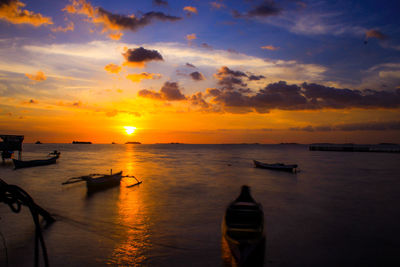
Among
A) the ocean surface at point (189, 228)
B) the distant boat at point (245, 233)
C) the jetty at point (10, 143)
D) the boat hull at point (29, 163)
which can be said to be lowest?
the ocean surface at point (189, 228)

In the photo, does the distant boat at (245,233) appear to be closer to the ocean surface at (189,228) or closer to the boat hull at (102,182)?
the ocean surface at (189,228)

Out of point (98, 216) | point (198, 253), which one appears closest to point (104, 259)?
point (198, 253)

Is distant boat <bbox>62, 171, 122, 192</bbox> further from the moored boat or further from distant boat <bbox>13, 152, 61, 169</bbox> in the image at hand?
distant boat <bbox>13, 152, 61, 169</bbox>

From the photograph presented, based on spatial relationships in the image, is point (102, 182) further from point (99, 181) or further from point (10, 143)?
point (10, 143)

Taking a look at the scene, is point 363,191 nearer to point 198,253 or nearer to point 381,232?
point 381,232

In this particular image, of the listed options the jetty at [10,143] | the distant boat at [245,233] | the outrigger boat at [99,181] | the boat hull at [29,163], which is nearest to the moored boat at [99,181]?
the outrigger boat at [99,181]

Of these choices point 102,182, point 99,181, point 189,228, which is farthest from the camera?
point 102,182

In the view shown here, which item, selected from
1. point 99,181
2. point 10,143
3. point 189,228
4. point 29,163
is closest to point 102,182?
point 99,181

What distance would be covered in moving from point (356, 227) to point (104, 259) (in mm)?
17325

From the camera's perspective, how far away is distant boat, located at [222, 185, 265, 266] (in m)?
10.4

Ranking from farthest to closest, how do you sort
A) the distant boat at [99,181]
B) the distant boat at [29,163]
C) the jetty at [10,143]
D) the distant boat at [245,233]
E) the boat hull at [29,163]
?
the jetty at [10,143]
the distant boat at [29,163]
the boat hull at [29,163]
the distant boat at [99,181]
the distant boat at [245,233]

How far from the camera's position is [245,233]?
11570mm

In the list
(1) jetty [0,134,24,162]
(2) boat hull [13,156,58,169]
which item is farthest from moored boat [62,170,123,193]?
A: (1) jetty [0,134,24,162]

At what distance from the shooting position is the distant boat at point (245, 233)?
1039 cm
